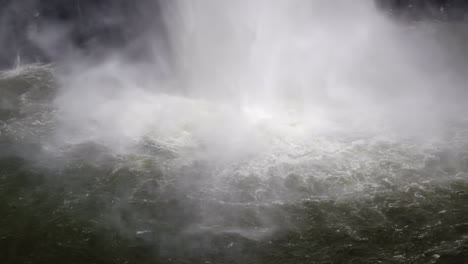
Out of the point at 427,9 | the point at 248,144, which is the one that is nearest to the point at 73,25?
the point at 248,144

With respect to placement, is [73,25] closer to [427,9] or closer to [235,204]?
[235,204]

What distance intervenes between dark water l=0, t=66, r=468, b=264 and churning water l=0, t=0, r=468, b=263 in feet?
0.18

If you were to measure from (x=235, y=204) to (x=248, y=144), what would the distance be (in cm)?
431

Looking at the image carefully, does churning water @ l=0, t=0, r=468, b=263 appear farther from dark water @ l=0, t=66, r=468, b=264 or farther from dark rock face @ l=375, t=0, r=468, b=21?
dark rock face @ l=375, t=0, r=468, b=21

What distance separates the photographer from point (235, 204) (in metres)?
14.9

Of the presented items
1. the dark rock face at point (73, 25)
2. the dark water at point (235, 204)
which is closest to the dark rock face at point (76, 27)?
the dark rock face at point (73, 25)

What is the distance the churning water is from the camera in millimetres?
13008

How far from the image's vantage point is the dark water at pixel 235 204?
12508 millimetres

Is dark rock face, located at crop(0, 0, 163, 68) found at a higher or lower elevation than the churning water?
higher

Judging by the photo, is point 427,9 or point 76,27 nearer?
point 76,27

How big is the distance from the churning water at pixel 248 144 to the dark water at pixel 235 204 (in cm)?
6

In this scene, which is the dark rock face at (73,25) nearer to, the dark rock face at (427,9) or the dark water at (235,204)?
the dark water at (235,204)

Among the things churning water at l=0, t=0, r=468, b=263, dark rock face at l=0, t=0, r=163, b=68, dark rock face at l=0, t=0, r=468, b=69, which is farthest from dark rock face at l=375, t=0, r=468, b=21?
dark rock face at l=0, t=0, r=163, b=68

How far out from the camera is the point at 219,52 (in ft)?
80.6
